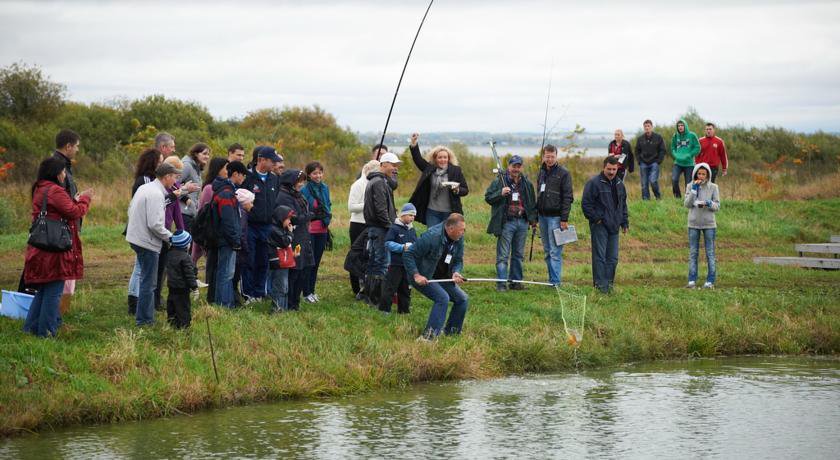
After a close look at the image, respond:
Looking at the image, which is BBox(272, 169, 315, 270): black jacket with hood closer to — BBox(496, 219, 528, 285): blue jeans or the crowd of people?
the crowd of people

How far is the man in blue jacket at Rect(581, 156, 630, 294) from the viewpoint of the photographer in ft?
48.5

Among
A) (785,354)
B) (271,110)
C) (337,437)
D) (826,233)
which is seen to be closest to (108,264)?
(337,437)

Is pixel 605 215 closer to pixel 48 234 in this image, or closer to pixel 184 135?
pixel 48 234

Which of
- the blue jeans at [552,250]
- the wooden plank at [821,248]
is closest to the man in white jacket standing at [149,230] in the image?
the blue jeans at [552,250]

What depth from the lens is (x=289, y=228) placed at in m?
12.5

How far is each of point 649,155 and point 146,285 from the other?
15642mm

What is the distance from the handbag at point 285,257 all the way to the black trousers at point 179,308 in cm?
129

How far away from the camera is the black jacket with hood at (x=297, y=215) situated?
12773 mm

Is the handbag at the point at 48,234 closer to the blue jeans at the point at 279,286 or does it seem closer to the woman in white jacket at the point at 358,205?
the blue jeans at the point at 279,286

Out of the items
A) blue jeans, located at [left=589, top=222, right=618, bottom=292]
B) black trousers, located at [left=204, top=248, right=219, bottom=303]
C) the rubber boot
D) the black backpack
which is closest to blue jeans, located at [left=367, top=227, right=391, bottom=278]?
black trousers, located at [left=204, top=248, right=219, bottom=303]

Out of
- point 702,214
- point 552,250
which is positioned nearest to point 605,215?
point 552,250

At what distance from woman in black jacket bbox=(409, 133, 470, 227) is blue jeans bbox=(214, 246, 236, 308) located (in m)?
2.99

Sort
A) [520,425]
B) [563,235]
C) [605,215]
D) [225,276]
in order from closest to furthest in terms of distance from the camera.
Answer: [520,425], [225,276], [605,215], [563,235]

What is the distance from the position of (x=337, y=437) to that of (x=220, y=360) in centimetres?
205
